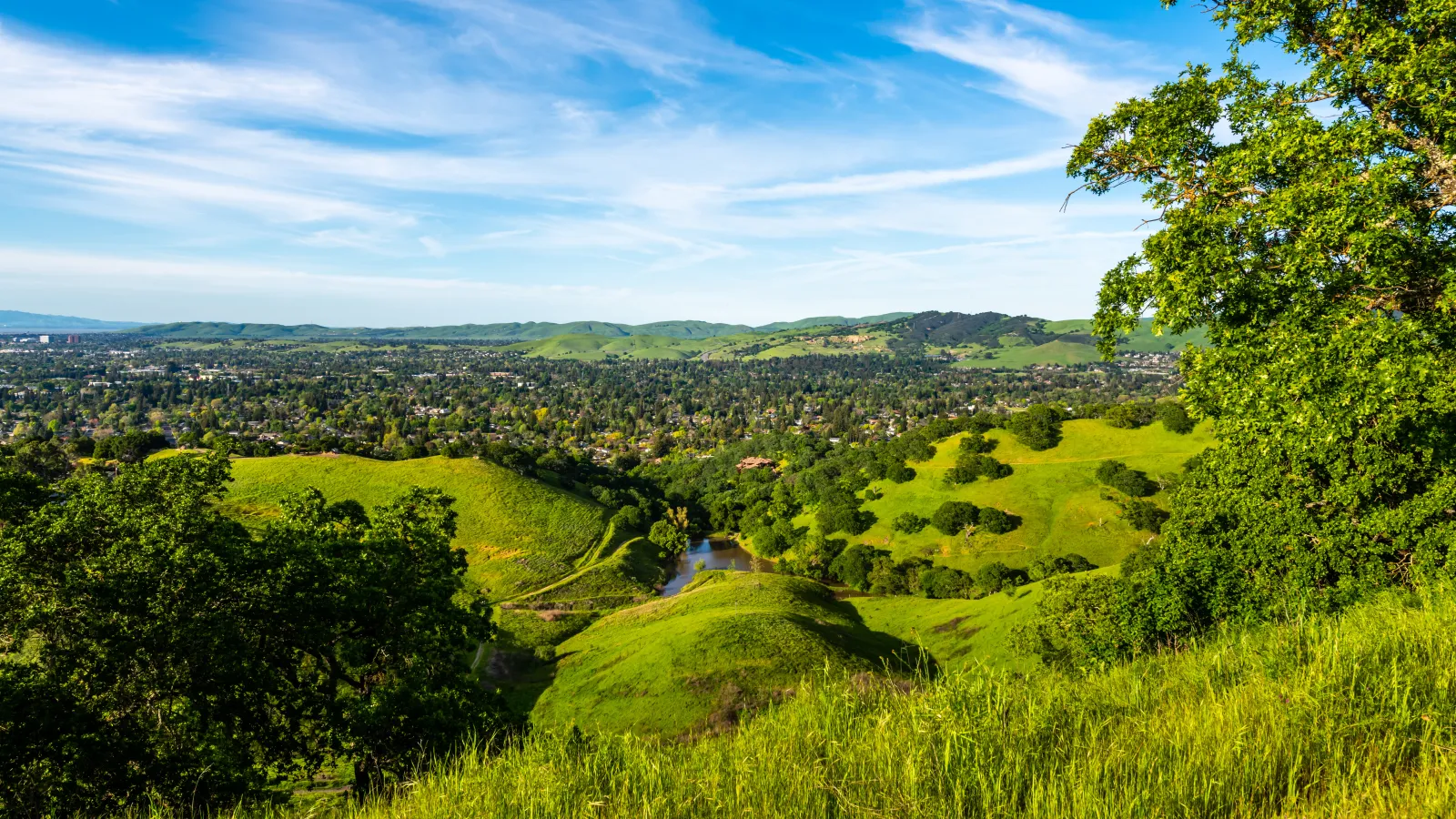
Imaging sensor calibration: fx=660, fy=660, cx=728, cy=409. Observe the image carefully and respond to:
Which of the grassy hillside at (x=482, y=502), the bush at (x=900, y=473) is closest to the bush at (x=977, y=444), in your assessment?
the bush at (x=900, y=473)

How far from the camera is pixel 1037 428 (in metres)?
149

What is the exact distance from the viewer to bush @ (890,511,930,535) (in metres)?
129

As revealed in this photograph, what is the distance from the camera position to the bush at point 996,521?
123750 millimetres

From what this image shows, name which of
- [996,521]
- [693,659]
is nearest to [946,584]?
[996,521]

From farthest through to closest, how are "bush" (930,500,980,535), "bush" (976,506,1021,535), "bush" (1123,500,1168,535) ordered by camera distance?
"bush" (930,500,980,535) → "bush" (976,506,1021,535) → "bush" (1123,500,1168,535)

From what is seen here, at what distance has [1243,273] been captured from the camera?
48.9 feet

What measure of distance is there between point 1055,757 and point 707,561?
135263 millimetres

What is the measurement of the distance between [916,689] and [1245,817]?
12.6 feet

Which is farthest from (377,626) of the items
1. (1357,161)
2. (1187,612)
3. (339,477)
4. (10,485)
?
(339,477)

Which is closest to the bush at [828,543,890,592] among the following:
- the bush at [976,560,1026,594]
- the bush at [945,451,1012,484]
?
the bush at [976,560,1026,594]

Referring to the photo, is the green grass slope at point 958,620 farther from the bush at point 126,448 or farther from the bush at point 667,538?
the bush at point 126,448

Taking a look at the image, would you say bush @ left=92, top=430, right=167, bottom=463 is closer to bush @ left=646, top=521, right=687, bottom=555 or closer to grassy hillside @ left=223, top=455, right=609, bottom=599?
grassy hillside @ left=223, top=455, right=609, bottom=599

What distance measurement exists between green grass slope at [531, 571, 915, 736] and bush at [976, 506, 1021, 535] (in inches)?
1853

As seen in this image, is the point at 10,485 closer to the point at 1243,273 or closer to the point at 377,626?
the point at 377,626
